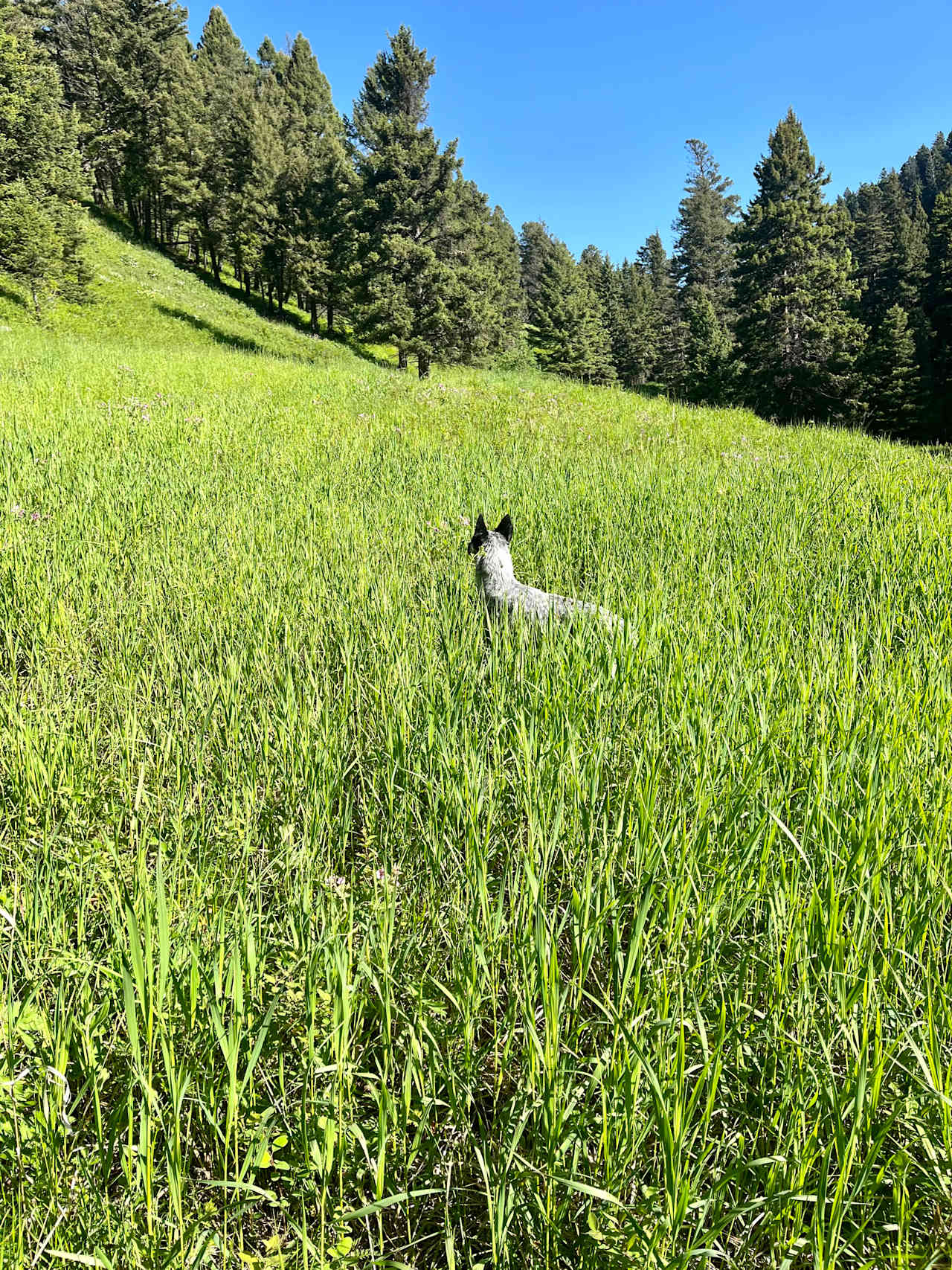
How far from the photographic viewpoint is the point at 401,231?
21.5 metres

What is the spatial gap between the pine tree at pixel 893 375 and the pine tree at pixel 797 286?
3.06 meters

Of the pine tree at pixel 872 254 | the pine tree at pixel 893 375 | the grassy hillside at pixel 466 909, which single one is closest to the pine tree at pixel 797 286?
the pine tree at pixel 893 375

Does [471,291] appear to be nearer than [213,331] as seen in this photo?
Yes

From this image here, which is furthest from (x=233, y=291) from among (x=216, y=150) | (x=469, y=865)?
(x=469, y=865)

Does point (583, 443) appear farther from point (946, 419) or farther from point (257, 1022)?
point (946, 419)

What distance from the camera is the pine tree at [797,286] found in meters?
34.2

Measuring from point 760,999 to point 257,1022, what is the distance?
1132mm

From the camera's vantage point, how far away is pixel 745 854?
1.61 m

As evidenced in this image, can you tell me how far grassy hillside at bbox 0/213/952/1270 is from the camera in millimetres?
1123

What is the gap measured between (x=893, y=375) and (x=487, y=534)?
145ft

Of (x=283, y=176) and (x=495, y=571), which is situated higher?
(x=283, y=176)

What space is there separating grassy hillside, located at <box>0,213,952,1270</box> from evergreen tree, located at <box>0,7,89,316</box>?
2519cm

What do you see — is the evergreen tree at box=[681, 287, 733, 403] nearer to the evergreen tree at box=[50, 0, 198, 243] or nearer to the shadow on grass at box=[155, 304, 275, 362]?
the shadow on grass at box=[155, 304, 275, 362]

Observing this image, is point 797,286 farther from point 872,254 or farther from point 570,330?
point 872,254
